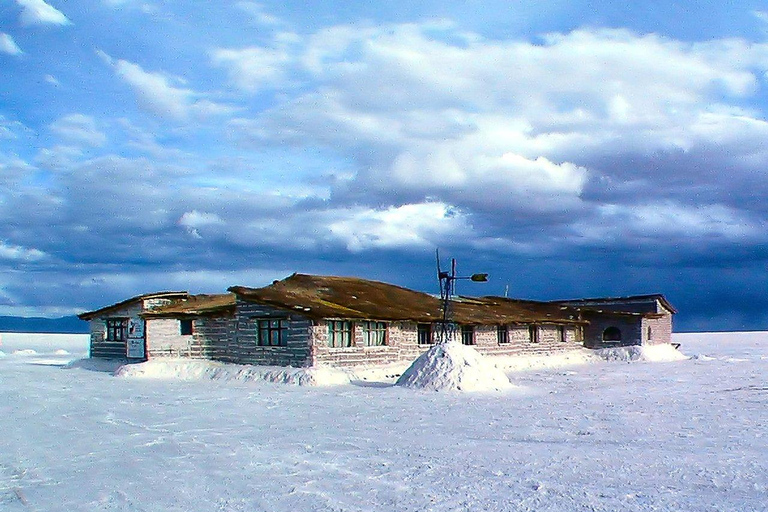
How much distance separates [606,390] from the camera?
2730 cm

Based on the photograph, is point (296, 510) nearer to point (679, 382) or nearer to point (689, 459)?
point (689, 459)

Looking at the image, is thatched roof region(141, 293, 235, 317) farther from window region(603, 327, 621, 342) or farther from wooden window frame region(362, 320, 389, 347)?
window region(603, 327, 621, 342)

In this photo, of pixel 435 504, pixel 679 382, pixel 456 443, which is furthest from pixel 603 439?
pixel 679 382

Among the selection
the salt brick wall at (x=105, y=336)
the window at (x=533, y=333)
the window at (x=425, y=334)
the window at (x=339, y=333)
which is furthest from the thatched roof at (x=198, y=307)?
the window at (x=533, y=333)

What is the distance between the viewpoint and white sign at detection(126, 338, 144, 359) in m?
36.0

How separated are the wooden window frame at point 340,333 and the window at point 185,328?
8.11 metres

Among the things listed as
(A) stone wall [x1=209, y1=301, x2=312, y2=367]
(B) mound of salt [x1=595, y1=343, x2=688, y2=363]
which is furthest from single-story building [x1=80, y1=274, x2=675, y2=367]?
(B) mound of salt [x1=595, y1=343, x2=688, y2=363]

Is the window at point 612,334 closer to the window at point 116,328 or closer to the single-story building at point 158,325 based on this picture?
the single-story building at point 158,325

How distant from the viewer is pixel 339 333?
31266 mm

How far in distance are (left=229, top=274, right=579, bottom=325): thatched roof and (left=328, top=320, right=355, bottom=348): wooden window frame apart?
548 millimetres

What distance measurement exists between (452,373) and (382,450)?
11.6 m

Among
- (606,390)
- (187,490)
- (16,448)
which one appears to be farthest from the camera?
(606,390)

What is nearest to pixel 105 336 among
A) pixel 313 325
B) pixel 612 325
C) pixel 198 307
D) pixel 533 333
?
pixel 198 307

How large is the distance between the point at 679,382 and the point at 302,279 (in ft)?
68.4
